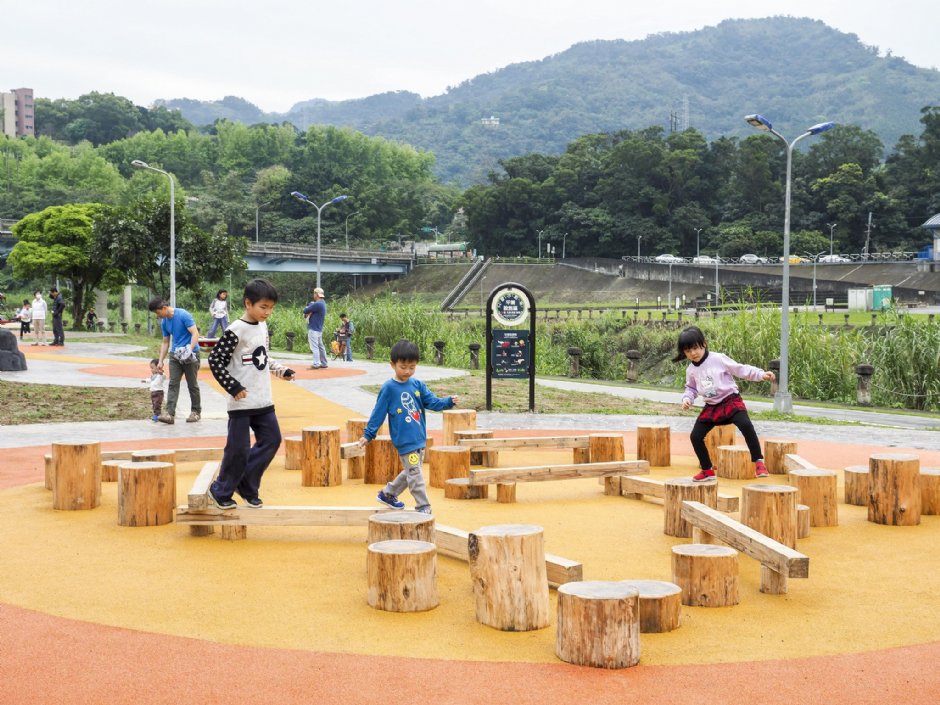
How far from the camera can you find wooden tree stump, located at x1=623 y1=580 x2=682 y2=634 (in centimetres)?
543

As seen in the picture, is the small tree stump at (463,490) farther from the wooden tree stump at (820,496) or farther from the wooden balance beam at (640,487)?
the wooden tree stump at (820,496)

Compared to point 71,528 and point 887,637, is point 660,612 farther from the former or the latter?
point 71,528

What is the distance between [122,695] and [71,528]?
3.86 meters

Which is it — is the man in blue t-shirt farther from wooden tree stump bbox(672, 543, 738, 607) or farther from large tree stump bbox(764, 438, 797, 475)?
wooden tree stump bbox(672, 543, 738, 607)

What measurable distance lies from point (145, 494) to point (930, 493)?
6.81 meters

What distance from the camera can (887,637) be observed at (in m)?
5.45

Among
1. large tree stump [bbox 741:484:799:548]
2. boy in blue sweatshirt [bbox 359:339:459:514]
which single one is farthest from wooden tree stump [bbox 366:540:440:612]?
large tree stump [bbox 741:484:799:548]

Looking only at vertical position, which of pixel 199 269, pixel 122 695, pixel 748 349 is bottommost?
pixel 122 695

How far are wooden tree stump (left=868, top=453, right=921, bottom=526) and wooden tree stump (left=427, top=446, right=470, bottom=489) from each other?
146 inches

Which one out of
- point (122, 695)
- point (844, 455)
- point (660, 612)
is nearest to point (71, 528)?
point (122, 695)

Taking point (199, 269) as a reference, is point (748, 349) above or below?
below

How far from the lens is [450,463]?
32.2 feet

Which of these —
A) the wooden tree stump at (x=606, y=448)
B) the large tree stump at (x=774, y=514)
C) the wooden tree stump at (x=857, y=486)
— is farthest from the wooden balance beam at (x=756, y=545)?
the wooden tree stump at (x=606, y=448)

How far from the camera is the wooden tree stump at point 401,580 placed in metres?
5.82
